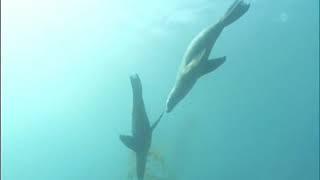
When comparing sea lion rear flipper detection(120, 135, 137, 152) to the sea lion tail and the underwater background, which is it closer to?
the sea lion tail

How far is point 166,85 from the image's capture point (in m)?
50.3

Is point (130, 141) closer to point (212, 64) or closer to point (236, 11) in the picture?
point (212, 64)

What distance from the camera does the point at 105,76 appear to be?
47000 millimetres

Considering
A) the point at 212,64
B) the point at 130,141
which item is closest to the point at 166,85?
the point at 130,141

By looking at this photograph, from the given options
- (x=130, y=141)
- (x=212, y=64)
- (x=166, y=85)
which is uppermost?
(x=212, y=64)

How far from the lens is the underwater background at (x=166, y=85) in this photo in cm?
3284

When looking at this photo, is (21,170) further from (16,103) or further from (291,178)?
(291,178)

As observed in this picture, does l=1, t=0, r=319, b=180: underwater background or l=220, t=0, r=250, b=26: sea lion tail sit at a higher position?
l=220, t=0, r=250, b=26: sea lion tail

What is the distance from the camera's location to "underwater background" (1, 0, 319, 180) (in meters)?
32.8

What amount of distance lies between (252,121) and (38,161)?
184 ft

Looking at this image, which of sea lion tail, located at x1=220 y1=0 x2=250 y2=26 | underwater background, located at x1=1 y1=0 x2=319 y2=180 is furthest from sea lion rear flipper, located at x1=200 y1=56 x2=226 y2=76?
underwater background, located at x1=1 y1=0 x2=319 y2=180

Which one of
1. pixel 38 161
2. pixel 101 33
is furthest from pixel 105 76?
pixel 38 161

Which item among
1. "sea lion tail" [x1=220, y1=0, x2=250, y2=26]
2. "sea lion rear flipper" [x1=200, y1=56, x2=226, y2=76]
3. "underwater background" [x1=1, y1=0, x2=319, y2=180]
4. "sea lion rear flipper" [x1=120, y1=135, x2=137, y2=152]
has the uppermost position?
"sea lion tail" [x1=220, y1=0, x2=250, y2=26]

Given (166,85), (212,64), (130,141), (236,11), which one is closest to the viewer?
(212,64)
